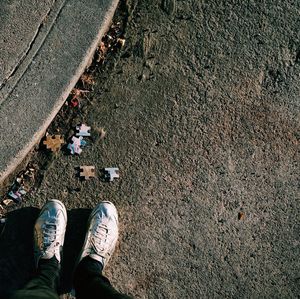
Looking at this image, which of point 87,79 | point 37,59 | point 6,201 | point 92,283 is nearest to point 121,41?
point 87,79

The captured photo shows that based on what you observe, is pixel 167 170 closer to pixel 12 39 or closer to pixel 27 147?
pixel 27 147

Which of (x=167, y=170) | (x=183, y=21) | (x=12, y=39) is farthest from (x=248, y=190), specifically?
(x=12, y=39)

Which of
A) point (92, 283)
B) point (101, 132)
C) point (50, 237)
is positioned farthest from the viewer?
point (101, 132)

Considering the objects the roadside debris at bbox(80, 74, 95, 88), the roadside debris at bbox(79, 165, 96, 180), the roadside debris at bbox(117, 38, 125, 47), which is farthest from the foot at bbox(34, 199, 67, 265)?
the roadside debris at bbox(117, 38, 125, 47)

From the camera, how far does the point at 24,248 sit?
5387 mm

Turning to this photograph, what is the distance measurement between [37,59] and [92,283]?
235 centimetres

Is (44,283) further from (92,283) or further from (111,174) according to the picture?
(111,174)

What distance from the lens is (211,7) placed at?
18.6 feet

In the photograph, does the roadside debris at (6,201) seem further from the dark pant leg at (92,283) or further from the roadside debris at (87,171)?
the dark pant leg at (92,283)

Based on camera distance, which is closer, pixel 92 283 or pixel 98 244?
pixel 92 283

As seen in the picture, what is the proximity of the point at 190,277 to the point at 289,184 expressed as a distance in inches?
57.8

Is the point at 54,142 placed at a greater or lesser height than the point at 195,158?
greater

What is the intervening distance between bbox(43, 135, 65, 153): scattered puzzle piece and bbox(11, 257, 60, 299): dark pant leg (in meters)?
1.14

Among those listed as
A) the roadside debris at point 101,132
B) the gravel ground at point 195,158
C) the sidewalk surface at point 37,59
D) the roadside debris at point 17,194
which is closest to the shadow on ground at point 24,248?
the gravel ground at point 195,158
